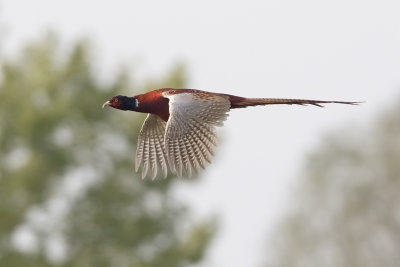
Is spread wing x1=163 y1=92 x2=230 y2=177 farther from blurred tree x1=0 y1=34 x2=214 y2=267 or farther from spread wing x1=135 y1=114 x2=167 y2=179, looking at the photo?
blurred tree x1=0 y1=34 x2=214 y2=267

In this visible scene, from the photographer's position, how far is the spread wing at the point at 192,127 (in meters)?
11.0

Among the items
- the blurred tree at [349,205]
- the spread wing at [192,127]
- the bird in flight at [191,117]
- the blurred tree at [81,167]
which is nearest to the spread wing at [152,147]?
the bird in flight at [191,117]

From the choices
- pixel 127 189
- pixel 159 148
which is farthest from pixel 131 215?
pixel 159 148

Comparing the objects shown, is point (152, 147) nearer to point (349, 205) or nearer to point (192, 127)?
point (192, 127)

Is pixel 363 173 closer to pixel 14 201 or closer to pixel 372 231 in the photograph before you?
pixel 372 231

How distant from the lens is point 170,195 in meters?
30.9

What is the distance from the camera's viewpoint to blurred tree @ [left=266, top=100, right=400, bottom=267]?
4075 cm

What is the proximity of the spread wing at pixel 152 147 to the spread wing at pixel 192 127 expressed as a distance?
95 cm

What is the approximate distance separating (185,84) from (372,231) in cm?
1431

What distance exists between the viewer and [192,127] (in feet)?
36.4

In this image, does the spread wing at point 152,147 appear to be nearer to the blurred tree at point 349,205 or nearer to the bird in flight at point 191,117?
the bird in flight at point 191,117

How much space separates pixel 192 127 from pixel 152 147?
4.02 ft

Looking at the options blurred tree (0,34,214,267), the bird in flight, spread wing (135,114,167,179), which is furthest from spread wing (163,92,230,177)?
blurred tree (0,34,214,267)

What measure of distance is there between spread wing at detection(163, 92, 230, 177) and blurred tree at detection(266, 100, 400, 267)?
94.5 ft
